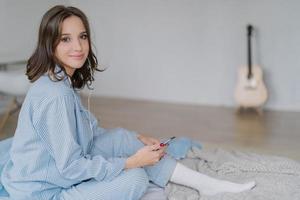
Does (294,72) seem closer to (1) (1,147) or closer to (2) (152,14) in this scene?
(2) (152,14)

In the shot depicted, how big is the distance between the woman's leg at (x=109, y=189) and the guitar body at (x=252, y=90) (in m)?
1.90

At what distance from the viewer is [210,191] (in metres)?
1.38

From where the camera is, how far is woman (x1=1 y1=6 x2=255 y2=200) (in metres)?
1.15

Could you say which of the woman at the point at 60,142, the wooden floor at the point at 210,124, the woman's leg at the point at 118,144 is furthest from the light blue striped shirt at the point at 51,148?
the wooden floor at the point at 210,124

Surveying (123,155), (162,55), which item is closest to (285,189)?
(123,155)

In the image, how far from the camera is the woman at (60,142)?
1.15m

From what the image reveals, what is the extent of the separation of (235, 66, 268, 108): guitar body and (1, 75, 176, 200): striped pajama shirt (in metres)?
1.88

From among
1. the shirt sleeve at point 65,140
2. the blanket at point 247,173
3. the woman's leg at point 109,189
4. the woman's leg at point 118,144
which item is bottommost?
the blanket at point 247,173

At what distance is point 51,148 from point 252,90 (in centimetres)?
210

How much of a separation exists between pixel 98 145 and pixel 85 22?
48 cm

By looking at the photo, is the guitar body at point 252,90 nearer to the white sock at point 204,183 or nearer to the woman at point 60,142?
the white sock at point 204,183

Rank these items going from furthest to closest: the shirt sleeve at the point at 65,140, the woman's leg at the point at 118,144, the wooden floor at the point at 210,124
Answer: the wooden floor at the point at 210,124 → the woman's leg at the point at 118,144 → the shirt sleeve at the point at 65,140

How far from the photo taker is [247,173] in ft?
5.15

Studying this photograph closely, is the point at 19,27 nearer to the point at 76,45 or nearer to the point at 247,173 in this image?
the point at 76,45
